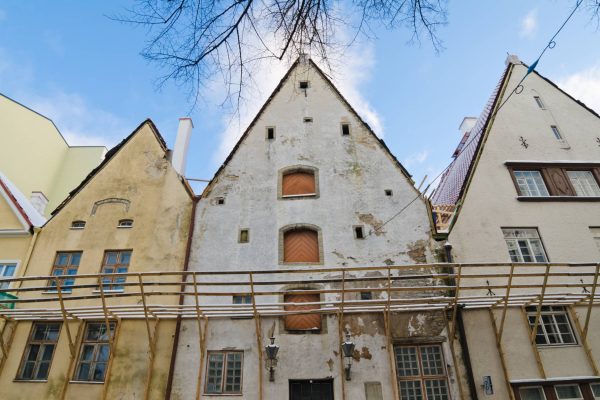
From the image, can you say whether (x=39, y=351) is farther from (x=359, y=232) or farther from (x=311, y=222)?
(x=359, y=232)

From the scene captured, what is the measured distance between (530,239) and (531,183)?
2.54 m

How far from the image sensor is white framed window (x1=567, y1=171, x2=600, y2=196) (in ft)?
50.7

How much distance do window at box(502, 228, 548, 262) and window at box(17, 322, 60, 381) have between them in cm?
1453

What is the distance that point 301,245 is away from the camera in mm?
14281

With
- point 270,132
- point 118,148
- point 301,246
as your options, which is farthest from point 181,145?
point 301,246

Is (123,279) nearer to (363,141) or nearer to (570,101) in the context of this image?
(363,141)

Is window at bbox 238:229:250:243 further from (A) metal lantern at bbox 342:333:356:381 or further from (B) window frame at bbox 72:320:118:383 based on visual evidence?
(A) metal lantern at bbox 342:333:356:381

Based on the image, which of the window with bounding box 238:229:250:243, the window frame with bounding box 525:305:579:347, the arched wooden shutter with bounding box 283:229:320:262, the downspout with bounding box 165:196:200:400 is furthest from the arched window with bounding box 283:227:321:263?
the window frame with bounding box 525:305:579:347

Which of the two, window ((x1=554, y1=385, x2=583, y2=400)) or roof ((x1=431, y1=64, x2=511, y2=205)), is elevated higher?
roof ((x1=431, y1=64, x2=511, y2=205))

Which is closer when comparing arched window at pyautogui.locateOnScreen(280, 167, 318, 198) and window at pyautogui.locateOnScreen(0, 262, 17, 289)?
window at pyautogui.locateOnScreen(0, 262, 17, 289)

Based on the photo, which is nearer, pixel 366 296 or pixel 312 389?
pixel 312 389

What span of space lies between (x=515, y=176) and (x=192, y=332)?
12.4 meters

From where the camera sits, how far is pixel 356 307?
1252 cm

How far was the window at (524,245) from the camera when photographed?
1377 centimetres
